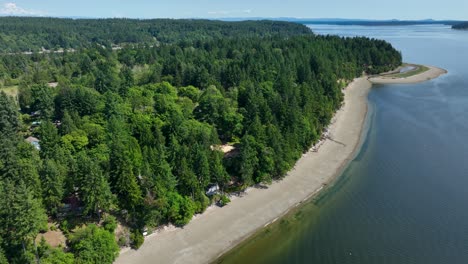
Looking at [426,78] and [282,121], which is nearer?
[282,121]

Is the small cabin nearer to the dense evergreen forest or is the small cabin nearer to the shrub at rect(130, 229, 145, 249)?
the dense evergreen forest

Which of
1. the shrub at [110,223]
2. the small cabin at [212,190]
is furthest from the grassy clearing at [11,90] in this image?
the small cabin at [212,190]

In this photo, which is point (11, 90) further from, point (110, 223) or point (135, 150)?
point (110, 223)

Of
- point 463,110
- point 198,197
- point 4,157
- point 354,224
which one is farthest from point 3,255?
point 463,110

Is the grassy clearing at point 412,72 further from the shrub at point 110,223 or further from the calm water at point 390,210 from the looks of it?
the shrub at point 110,223

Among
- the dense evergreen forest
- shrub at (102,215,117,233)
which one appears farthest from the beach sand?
shrub at (102,215,117,233)

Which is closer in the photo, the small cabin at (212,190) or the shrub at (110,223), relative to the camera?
the shrub at (110,223)

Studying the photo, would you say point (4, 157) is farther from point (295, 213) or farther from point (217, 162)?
point (295, 213)
